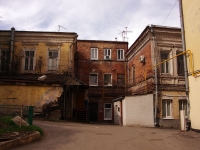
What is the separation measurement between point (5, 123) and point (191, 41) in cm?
1042

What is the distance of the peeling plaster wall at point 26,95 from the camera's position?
18.5 meters

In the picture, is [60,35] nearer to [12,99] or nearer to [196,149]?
[12,99]

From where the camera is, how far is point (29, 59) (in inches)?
888

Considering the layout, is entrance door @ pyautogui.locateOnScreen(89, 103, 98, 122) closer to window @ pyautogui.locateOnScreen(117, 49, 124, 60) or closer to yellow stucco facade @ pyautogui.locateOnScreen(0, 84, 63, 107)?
window @ pyautogui.locateOnScreen(117, 49, 124, 60)

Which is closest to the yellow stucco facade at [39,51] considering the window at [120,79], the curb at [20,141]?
the window at [120,79]

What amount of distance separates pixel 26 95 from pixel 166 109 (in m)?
10.9

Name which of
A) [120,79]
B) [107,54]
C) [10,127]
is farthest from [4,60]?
[10,127]

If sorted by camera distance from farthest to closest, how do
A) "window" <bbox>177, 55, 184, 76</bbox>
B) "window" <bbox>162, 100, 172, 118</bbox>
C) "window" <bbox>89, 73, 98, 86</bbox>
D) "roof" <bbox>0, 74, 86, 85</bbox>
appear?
1. "window" <bbox>89, 73, 98, 86</bbox>
2. "roof" <bbox>0, 74, 86, 85</bbox>
3. "window" <bbox>177, 55, 184, 76</bbox>
4. "window" <bbox>162, 100, 172, 118</bbox>

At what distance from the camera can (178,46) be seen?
1875cm

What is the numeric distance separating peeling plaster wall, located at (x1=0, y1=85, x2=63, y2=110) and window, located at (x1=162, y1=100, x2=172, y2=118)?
26.6ft

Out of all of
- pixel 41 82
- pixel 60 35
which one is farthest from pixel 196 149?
pixel 60 35

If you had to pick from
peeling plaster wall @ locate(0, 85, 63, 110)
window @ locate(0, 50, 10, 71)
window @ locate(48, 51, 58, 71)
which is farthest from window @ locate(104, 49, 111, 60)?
window @ locate(0, 50, 10, 71)

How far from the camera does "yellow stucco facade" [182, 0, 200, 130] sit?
12.5 meters

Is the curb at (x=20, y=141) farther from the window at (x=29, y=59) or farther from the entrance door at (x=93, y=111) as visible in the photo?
the entrance door at (x=93, y=111)
